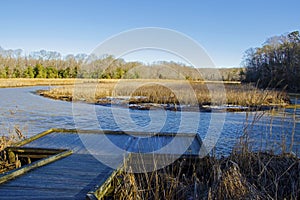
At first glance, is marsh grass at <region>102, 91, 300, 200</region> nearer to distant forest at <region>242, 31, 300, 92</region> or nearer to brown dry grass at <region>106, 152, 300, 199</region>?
brown dry grass at <region>106, 152, 300, 199</region>

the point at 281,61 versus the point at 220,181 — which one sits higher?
the point at 281,61

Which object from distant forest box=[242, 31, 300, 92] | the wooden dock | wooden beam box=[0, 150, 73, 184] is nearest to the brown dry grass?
the wooden dock

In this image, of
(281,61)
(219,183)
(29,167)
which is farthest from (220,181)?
(281,61)

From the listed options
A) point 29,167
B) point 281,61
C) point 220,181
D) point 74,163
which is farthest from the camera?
point 281,61

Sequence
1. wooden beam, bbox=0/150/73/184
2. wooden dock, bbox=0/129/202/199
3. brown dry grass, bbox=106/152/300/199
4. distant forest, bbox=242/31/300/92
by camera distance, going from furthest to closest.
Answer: distant forest, bbox=242/31/300/92 → wooden beam, bbox=0/150/73/184 → brown dry grass, bbox=106/152/300/199 → wooden dock, bbox=0/129/202/199

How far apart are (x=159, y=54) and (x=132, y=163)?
366 cm

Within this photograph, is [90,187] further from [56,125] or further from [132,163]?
[56,125]

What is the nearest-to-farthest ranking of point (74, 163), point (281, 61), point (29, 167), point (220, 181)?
point (220, 181) → point (29, 167) → point (74, 163) → point (281, 61)

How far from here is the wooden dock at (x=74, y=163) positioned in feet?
9.23

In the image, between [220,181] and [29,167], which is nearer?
[220,181]

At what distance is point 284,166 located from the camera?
4.05 meters

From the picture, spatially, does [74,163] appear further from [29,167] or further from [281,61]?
[281,61]

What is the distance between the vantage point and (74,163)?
3.90 meters

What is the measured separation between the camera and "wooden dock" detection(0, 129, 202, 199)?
2.81 metres
